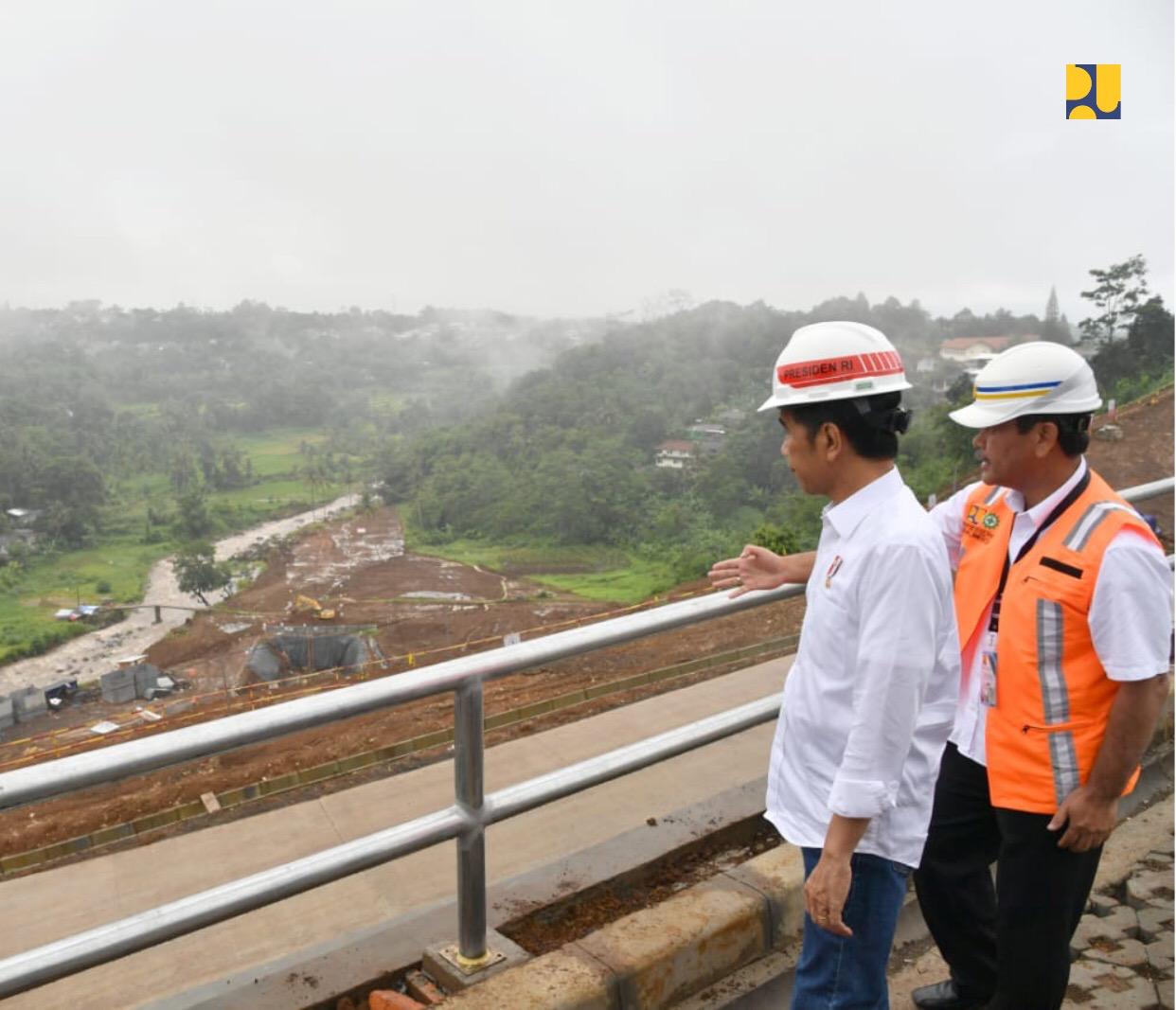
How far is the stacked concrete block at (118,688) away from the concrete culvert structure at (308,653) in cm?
342

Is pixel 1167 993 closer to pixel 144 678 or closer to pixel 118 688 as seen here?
pixel 118 688

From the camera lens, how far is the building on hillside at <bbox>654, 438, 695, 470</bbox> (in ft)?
191

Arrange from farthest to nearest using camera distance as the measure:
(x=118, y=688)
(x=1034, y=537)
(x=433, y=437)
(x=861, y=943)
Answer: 1. (x=433, y=437)
2. (x=118, y=688)
3. (x=1034, y=537)
4. (x=861, y=943)

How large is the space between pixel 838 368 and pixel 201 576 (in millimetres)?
50306

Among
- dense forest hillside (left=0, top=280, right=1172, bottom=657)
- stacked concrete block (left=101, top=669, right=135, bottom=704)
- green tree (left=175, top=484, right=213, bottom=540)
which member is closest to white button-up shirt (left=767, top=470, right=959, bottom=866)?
dense forest hillside (left=0, top=280, right=1172, bottom=657)

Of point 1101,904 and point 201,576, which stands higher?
point 1101,904

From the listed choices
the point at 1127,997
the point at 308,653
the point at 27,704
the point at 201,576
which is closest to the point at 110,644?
the point at 201,576

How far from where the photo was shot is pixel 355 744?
8750 mm

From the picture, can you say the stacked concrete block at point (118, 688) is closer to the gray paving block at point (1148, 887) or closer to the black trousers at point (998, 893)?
the gray paving block at point (1148, 887)

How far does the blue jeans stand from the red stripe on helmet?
769 millimetres

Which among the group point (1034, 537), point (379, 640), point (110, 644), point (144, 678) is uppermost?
point (1034, 537)

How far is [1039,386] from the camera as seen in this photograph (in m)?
1.73

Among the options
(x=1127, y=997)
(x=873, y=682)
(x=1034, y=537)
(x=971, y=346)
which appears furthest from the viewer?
(x=971, y=346)

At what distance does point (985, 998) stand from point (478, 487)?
196 ft
